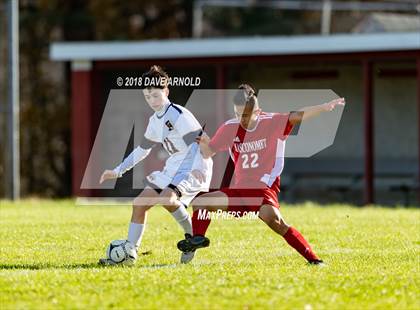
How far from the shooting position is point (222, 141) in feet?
33.0

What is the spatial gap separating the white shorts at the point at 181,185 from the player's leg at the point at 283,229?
0.84 metres

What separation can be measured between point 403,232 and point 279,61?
1066 cm

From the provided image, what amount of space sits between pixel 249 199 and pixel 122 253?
1311 mm

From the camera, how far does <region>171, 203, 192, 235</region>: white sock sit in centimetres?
1037

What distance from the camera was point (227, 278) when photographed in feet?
29.3

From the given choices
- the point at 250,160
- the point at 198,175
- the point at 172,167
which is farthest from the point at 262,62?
the point at 250,160

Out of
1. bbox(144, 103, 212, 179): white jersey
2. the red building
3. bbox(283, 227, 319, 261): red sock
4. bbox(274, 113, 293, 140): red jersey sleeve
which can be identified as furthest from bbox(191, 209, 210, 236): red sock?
the red building

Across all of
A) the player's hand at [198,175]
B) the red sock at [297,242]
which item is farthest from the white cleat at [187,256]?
the red sock at [297,242]

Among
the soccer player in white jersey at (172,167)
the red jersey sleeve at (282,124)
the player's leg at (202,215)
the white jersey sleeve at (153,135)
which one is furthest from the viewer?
the white jersey sleeve at (153,135)

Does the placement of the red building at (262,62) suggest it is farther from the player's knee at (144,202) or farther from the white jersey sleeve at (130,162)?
the player's knee at (144,202)

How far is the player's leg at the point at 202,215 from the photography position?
9820mm

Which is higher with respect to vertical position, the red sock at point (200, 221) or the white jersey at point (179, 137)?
the white jersey at point (179, 137)

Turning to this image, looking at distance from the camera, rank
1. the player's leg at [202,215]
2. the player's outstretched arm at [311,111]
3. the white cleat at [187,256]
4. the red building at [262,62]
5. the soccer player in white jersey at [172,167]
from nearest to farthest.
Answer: the player's outstretched arm at [311,111]
the player's leg at [202,215]
the soccer player in white jersey at [172,167]
the white cleat at [187,256]
the red building at [262,62]

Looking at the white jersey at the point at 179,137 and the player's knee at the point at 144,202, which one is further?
the white jersey at the point at 179,137
